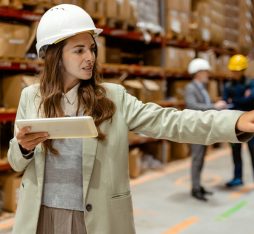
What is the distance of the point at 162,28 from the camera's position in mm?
7145

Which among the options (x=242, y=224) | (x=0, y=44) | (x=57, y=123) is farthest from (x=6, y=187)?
(x=57, y=123)

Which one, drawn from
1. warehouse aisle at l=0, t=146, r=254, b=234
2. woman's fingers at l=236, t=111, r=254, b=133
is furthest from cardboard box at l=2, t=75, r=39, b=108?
woman's fingers at l=236, t=111, r=254, b=133

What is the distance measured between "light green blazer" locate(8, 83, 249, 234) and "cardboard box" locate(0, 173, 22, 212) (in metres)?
2.70

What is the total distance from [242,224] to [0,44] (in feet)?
10.4

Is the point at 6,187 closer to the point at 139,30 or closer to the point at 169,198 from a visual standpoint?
the point at 169,198

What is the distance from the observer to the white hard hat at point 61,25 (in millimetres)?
1943

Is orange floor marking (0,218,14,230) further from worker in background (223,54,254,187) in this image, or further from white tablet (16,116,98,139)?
worker in background (223,54,254,187)

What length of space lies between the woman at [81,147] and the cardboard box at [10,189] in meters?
2.70

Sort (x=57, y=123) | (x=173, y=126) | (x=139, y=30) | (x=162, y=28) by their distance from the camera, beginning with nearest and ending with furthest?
1. (x=57, y=123)
2. (x=173, y=126)
3. (x=139, y=30)
4. (x=162, y=28)

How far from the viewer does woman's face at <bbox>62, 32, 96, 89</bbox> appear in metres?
1.92

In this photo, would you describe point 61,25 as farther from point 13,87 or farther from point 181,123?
point 13,87

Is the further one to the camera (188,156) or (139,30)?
(188,156)

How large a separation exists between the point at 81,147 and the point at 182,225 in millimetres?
2764

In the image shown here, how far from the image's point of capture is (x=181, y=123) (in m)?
1.79
